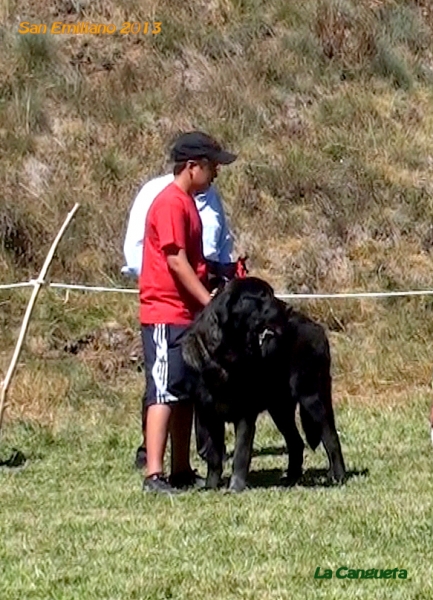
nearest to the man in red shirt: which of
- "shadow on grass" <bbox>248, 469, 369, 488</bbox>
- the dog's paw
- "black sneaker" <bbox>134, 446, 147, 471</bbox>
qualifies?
the dog's paw

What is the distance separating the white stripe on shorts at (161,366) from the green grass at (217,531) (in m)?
0.51

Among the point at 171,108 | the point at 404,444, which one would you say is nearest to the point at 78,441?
the point at 404,444

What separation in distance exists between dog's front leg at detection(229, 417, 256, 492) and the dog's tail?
36 centimetres

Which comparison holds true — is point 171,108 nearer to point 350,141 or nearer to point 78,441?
point 350,141

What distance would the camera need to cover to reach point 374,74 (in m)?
15.4

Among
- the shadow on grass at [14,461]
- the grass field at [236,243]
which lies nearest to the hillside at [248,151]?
the grass field at [236,243]

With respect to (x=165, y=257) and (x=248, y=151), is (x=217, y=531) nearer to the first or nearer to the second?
(x=165, y=257)

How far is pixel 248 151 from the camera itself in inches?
565

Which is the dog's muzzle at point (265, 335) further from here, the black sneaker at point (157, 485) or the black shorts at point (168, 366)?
the black sneaker at point (157, 485)

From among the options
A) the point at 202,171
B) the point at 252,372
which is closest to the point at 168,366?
the point at 252,372

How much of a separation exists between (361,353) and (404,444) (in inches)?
127

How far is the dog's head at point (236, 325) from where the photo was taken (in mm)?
6520

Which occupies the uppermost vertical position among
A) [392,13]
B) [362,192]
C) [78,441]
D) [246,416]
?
[392,13]

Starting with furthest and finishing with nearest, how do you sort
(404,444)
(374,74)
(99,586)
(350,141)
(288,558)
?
1. (374,74)
2. (350,141)
3. (404,444)
4. (288,558)
5. (99,586)
